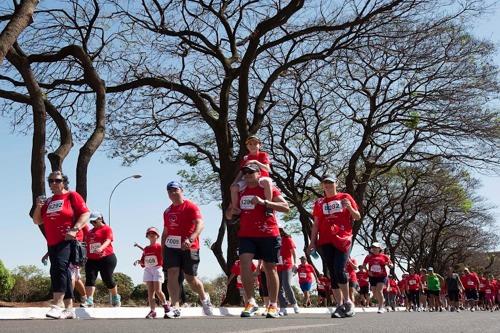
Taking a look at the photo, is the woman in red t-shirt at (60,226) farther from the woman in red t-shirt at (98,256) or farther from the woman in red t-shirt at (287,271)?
the woman in red t-shirt at (287,271)

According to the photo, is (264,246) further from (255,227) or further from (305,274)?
(305,274)

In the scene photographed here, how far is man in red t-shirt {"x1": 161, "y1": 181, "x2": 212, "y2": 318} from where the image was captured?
31.3ft

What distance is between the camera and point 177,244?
376 inches

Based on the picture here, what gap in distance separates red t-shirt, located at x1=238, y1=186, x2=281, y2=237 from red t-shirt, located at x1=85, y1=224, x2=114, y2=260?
5088mm

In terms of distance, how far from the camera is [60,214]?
8.23 meters

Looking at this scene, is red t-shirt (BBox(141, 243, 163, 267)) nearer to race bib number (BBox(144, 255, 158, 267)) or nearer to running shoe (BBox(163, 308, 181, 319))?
race bib number (BBox(144, 255, 158, 267))

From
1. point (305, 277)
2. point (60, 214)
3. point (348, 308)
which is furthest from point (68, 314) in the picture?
point (305, 277)

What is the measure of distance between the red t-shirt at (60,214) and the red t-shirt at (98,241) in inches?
174

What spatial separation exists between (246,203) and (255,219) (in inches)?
8.6

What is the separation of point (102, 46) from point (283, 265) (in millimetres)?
8450

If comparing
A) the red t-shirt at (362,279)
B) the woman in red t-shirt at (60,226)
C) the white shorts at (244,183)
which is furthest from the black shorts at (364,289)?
the woman in red t-shirt at (60,226)

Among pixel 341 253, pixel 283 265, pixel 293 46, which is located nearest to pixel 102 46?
pixel 293 46

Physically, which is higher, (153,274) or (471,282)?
(471,282)

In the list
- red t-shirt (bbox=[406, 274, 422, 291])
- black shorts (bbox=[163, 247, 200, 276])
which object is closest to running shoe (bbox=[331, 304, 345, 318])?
black shorts (bbox=[163, 247, 200, 276])
